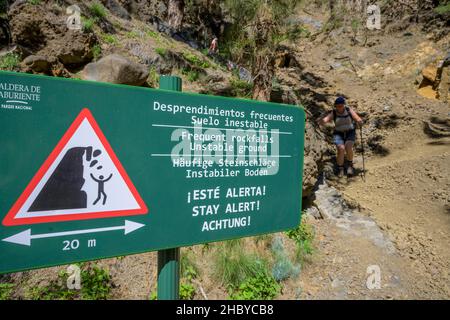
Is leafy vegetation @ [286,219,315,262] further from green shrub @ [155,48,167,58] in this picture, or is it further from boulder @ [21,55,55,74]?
green shrub @ [155,48,167,58]

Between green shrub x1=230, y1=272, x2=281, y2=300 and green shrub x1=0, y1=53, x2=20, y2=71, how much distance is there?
4.21 metres

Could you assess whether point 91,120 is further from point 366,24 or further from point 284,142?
point 366,24

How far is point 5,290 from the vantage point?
2.98 metres

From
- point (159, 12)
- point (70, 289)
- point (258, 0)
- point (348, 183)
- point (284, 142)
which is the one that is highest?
point (159, 12)

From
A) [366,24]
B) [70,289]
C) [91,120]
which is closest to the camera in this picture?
[91,120]

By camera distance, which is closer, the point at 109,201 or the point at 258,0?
the point at 109,201

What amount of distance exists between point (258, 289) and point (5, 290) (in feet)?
8.28

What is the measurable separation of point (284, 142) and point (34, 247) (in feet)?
4.43

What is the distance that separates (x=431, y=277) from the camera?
432 cm

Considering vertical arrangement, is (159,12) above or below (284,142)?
above

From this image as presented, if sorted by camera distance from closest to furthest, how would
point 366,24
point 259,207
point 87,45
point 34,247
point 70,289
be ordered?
1. point 34,247
2. point 259,207
3. point 70,289
4. point 87,45
5. point 366,24

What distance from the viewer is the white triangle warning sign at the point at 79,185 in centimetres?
129

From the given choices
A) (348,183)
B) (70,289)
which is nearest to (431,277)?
(348,183)

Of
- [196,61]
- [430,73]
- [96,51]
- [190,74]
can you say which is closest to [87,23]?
[96,51]
